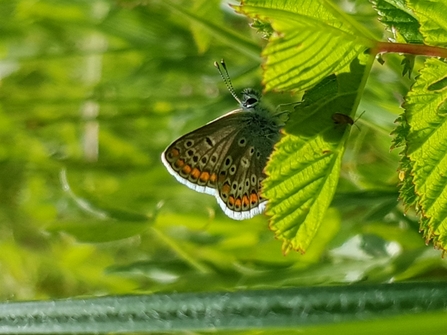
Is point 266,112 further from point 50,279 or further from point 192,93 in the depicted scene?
point 50,279

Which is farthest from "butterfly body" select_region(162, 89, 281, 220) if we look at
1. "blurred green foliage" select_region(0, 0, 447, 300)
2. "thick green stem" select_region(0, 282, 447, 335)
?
"thick green stem" select_region(0, 282, 447, 335)

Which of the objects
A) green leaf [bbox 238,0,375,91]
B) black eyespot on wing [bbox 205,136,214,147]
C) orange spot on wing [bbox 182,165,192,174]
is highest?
green leaf [bbox 238,0,375,91]

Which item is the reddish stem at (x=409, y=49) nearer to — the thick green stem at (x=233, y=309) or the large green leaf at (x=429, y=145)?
the large green leaf at (x=429, y=145)

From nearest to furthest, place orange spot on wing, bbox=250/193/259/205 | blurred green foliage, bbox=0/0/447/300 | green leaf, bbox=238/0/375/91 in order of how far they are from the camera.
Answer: green leaf, bbox=238/0/375/91 → orange spot on wing, bbox=250/193/259/205 → blurred green foliage, bbox=0/0/447/300

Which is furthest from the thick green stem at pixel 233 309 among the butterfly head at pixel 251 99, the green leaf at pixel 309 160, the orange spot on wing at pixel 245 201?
the butterfly head at pixel 251 99

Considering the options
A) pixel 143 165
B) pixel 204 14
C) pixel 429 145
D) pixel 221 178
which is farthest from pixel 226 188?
pixel 143 165

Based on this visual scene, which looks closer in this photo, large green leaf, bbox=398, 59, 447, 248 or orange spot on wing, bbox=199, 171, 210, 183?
large green leaf, bbox=398, 59, 447, 248

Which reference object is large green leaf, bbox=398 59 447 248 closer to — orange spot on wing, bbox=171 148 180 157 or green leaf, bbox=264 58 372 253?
green leaf, bbox=264 58 372 253
